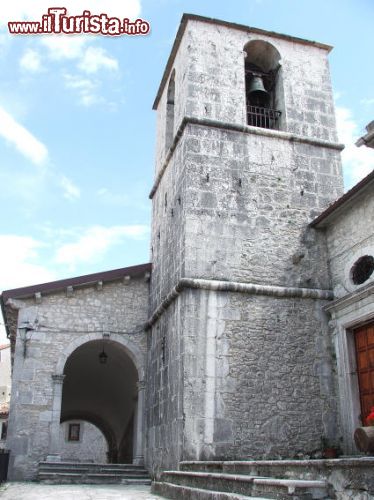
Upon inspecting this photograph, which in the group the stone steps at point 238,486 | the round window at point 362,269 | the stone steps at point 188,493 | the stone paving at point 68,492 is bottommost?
the stone paving at point 68,492

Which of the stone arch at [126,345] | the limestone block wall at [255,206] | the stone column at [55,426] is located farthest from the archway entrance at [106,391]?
the limestone block wall at [255,206]

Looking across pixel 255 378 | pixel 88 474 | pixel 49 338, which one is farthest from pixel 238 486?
pixel 49 338

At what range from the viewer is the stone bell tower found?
9.13 metres

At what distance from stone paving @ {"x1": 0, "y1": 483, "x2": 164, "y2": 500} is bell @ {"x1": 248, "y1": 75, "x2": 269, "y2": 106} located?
8162mm

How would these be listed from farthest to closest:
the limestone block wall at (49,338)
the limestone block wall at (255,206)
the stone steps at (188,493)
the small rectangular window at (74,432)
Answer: the small rectangular window at (74,432), the limestone block wall at (49,338), the limestone block wall at (255,206), the stone steps at (188,493)

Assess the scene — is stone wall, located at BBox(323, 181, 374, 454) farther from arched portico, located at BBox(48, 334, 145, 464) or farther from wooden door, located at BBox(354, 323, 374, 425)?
arched portico, located at BBox(48, 334, 145, 464)

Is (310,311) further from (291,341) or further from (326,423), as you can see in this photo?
(326,423)

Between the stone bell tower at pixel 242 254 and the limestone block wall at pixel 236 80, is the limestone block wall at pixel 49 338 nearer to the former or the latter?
the stone bell tower at pixel 242 254

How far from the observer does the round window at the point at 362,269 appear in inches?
364

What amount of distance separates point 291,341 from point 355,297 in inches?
54.3

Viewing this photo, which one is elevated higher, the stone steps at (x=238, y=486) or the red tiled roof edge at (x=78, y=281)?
the red tiled roof edge at (x=78, y=281)

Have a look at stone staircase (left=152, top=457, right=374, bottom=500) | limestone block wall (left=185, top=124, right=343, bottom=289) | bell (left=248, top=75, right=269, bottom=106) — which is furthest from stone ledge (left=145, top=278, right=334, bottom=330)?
bell (left=248, top=75, right=269, bottom=106)

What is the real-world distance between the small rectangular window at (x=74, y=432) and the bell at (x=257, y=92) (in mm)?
24483

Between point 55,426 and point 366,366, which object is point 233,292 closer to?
point 366,366
